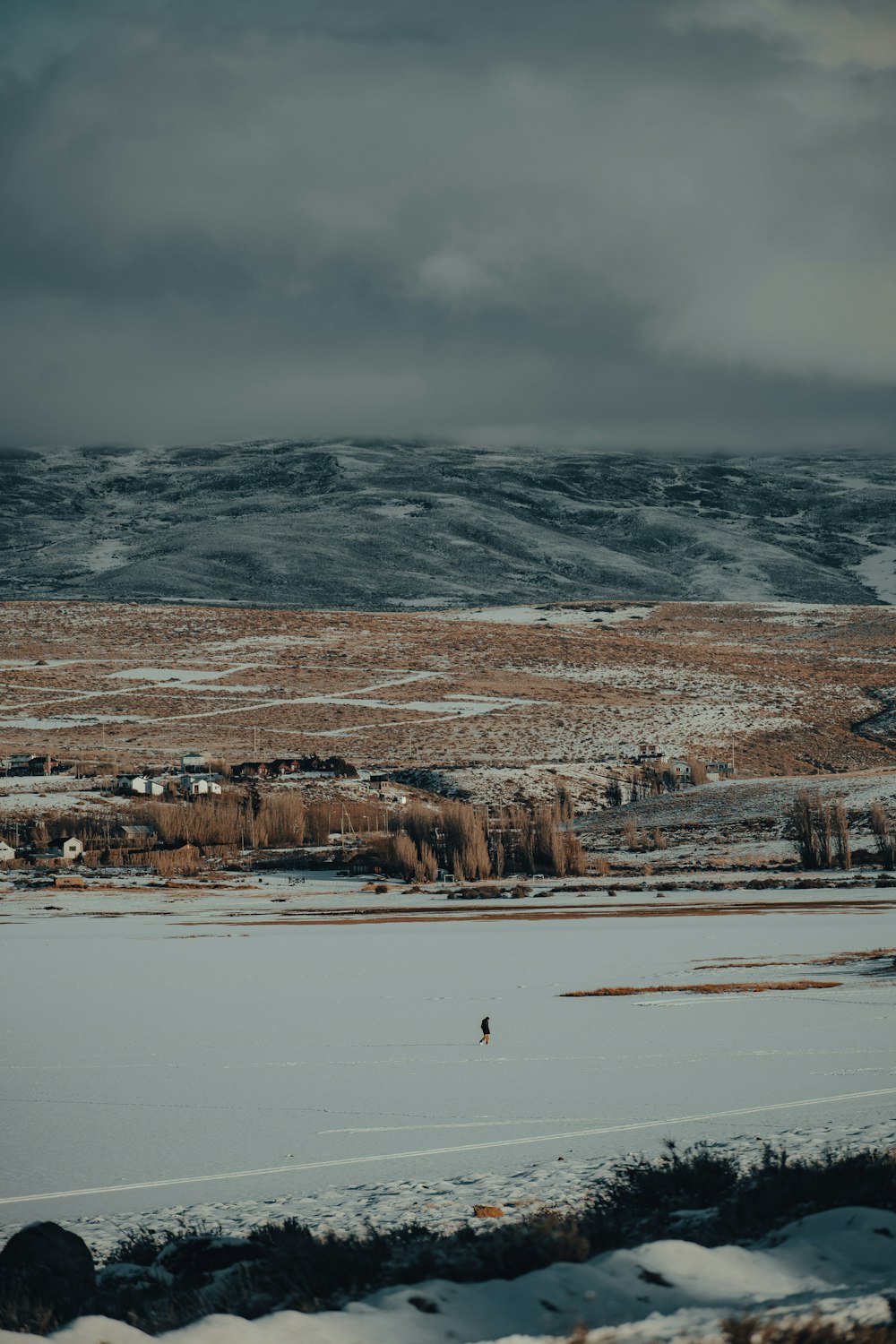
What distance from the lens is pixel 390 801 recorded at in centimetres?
6494

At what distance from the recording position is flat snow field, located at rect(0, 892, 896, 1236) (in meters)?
10.3

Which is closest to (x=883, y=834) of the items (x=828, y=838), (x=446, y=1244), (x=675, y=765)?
(x=828, y=838)

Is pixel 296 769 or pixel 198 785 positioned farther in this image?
pixel 296 769

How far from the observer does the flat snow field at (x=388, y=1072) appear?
10.3 m

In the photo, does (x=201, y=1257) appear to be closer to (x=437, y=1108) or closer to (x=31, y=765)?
(x=437, y=1108)

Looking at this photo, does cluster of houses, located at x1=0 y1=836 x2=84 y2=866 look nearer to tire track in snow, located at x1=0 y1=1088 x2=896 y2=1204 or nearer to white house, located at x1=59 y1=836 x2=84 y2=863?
white house, located at x1=59 y1=836 x2=84 y2=863

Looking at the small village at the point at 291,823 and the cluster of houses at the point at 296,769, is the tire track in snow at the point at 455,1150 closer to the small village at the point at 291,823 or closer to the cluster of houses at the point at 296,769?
the small village at the point at 291,823

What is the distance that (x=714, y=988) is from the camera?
63.1ft

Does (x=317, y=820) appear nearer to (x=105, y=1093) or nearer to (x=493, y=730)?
(x=493, y=730)

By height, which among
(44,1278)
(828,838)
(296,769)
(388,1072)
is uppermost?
(296,769)

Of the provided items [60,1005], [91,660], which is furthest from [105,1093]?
[91,660]

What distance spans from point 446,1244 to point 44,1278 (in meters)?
2.43

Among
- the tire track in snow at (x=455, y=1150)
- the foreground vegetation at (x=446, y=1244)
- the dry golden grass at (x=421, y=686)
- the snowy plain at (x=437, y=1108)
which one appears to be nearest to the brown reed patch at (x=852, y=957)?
the snowy plain at (x=437, y=1108)

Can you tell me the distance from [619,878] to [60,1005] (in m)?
30.2
